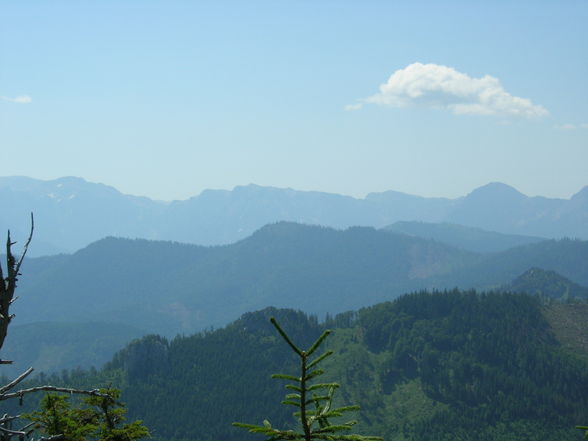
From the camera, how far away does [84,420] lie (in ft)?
105

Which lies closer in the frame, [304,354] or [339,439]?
[304,354]

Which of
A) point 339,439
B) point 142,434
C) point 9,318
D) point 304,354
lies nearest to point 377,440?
point 339,439

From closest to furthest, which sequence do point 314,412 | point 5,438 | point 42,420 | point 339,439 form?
point 339,439 → point 314,412 → point 5,438 → point 42,420

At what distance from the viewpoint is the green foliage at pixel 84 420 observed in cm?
2794

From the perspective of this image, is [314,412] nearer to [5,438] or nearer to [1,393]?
[1,393]

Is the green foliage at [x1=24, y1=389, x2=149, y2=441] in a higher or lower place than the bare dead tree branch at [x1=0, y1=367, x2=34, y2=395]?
lower

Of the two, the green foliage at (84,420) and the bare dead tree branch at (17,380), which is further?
the green foliage at (84,420)

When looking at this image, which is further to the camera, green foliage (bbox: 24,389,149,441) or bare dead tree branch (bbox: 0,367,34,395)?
green foliage (bbox: 24,389,149,441)

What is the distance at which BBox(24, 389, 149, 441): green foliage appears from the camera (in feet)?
91.7

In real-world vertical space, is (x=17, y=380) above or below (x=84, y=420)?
above

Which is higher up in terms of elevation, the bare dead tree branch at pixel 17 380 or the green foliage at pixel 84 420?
the bare dead tree branch at pixel 17 380

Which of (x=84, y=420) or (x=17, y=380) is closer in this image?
(x=17, y=380)

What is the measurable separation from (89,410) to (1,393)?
20.4 meters

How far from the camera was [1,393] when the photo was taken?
14.7 meters
